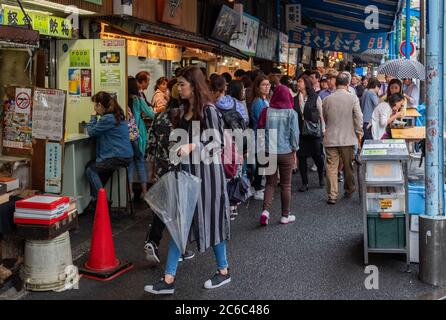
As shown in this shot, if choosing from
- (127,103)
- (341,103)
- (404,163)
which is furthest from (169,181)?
(341,103)

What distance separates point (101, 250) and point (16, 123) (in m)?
1.69

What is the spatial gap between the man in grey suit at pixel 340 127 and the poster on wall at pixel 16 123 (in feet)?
16.1

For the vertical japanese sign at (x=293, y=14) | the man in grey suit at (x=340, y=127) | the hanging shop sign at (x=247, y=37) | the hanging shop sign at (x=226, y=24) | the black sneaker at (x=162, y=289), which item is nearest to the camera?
the black sneaker at (x=162, y=289)

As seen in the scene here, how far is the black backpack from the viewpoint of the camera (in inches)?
301

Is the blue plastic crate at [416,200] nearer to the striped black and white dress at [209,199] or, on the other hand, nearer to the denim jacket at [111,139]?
the striped black and white dress at [209,199]

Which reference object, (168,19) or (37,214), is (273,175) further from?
(168,19)

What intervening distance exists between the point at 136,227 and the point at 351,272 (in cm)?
319

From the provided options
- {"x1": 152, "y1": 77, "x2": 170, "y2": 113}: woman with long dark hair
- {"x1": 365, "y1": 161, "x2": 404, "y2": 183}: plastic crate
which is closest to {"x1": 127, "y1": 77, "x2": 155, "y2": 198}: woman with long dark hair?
{"x1": 152, "y1": 77, "x2": 170, "y2": 113}: woman with long dark hair

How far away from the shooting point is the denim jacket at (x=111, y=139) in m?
7.59

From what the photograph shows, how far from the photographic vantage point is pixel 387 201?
5.89 m

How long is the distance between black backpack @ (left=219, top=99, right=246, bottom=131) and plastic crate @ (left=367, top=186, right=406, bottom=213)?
2458 mm

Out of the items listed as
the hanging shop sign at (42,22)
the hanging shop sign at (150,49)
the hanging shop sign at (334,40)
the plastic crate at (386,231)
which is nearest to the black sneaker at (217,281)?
the plastic crate at (386,231)

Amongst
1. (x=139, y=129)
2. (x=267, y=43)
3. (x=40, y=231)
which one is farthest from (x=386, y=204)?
(x=267, y=43)

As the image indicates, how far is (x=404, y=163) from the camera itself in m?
5.87
